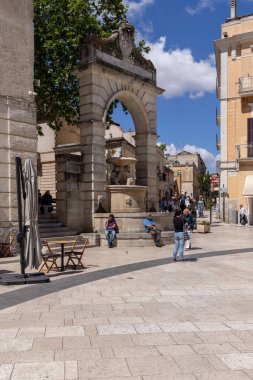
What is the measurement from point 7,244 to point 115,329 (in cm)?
816

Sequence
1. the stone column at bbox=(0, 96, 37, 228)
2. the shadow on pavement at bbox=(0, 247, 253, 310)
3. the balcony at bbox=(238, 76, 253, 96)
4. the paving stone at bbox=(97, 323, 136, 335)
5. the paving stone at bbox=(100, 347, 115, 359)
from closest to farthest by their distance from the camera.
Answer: the paving stone at bbox=(100, 347, 115, 359), the paving stone at bbox=(97, 323, 136, 335), the shadow on pavement at bbox=(0, 247, 253, 310), the stone column at bbox=(0, 96, 37, 228), the balcony at bbox=(238, 76, 253, 96)

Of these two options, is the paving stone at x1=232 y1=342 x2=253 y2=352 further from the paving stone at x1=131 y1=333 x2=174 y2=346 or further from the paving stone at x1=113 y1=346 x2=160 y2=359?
the paving stone at x1=113 y1=346 x2=160 y2=359

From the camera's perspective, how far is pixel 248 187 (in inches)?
1168

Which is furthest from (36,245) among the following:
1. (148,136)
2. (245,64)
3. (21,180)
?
(245,64)

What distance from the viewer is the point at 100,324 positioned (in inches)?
244

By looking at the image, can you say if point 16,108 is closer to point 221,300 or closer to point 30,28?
point 30,28

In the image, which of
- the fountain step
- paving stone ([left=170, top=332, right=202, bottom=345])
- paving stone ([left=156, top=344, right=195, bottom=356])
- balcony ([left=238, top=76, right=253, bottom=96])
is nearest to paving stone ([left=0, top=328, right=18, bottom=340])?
paving stone ([left=156, top=344, right=195, bottom=356])

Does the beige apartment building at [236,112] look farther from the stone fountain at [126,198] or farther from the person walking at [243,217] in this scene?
the stone fountain at [126,198]

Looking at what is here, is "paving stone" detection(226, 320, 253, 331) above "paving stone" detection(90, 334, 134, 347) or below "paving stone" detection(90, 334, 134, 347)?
below

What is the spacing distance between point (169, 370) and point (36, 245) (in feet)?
18.6

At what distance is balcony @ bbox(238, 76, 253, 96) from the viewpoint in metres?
29.8

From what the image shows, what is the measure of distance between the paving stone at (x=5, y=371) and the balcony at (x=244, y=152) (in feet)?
89.1

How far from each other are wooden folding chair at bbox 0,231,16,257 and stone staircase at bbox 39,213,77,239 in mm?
1771

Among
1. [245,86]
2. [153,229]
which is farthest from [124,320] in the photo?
[245,86]
